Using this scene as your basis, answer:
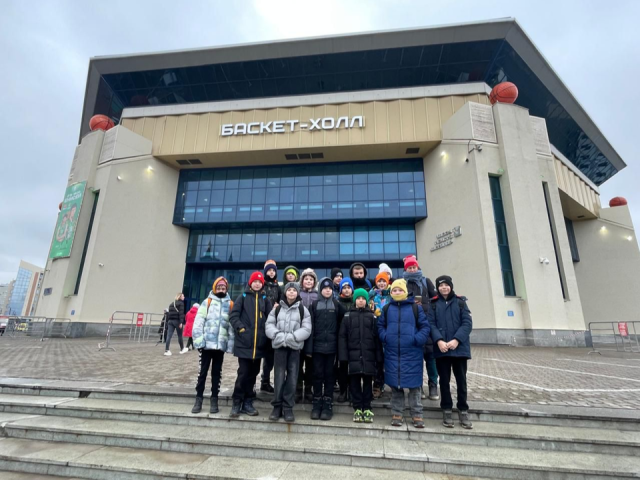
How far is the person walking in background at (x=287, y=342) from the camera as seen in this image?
12.8 feet

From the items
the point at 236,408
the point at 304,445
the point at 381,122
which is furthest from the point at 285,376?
the point at 381,122

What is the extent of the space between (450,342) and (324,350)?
1531 millimetres

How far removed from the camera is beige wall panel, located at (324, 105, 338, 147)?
72.7ft

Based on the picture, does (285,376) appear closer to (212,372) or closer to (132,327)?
(212,372)

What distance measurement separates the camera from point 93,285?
64.3ft

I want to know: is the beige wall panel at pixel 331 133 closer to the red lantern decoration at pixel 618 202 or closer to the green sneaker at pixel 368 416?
the green sneaker at pixel 368 416

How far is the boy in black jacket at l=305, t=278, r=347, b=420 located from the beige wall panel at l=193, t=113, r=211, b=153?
71.8 ft

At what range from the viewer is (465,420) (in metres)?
3.70

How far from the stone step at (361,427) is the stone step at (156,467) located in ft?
1.77

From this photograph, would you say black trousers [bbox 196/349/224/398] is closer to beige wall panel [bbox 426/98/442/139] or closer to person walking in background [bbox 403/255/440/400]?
person walking in background [bbox 403/255/440/400]

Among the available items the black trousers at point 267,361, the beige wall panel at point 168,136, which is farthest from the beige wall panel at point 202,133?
the black trousers at point 267,361

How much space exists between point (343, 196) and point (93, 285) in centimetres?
1732

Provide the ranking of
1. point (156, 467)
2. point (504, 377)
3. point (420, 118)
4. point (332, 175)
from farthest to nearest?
1. point (332, 175)
2. point (420, 118)
3. point (504, 377)
4. point (156, 467)

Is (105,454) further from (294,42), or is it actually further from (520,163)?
(294,42)
